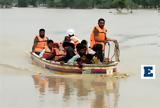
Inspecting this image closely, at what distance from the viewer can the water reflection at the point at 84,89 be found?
12.0 meters

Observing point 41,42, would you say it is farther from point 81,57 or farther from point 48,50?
point 81,57

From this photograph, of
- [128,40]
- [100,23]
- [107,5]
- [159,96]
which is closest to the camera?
[159,96]

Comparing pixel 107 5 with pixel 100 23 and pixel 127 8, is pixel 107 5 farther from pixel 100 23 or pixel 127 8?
pixel 100 23

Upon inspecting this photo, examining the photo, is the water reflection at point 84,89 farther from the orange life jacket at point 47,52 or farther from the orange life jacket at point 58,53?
the orange life jacket at point 47,52

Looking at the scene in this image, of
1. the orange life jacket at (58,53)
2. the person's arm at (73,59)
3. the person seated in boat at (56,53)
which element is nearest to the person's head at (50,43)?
the person seated in boat at (56,53)

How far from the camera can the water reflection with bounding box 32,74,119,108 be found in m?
12.0

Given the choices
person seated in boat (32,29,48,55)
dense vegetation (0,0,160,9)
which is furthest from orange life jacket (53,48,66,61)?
dense vegetation (0,0,160,9)

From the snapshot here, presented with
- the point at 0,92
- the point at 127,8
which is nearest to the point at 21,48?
the point at 0,92

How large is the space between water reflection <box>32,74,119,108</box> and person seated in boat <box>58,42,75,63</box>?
0.53 meters

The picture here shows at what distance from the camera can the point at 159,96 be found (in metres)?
12.7

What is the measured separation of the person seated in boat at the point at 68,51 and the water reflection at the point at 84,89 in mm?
532

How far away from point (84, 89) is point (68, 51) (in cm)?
156

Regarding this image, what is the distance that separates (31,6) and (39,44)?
314 feet

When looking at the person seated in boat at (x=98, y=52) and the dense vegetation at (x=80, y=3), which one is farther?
the dense vegetation at (x=80, y=3)
